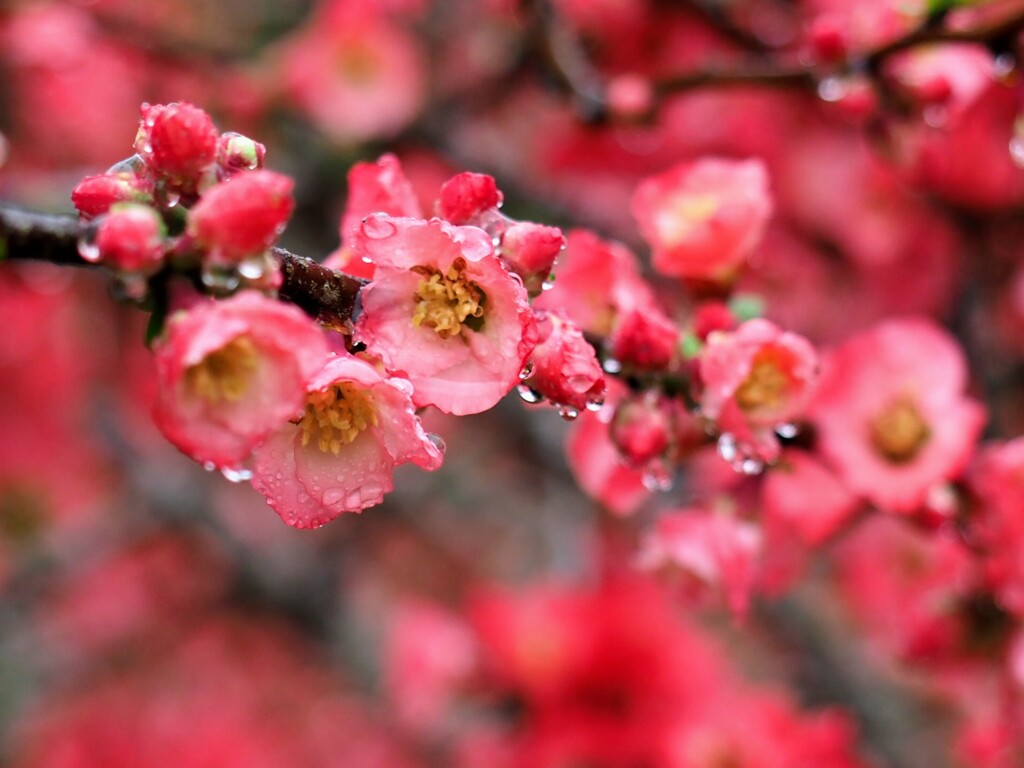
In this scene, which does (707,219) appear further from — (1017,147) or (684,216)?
(1017,147)

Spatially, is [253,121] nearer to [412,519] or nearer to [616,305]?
[412,519]

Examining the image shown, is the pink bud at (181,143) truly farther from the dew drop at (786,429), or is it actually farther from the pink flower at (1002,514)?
the pink flower at (1002,514)

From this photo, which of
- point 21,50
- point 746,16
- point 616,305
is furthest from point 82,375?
point 616,305

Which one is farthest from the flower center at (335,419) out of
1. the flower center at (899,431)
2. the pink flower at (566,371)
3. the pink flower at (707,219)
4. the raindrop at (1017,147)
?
the raindrop at (1017,147)

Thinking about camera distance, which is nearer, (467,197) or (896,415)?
(467,197)

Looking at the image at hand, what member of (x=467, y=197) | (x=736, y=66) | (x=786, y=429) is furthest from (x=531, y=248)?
(x=736, y=66)

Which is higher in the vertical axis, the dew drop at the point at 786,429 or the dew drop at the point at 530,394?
the dew drop at the point at 530,394
